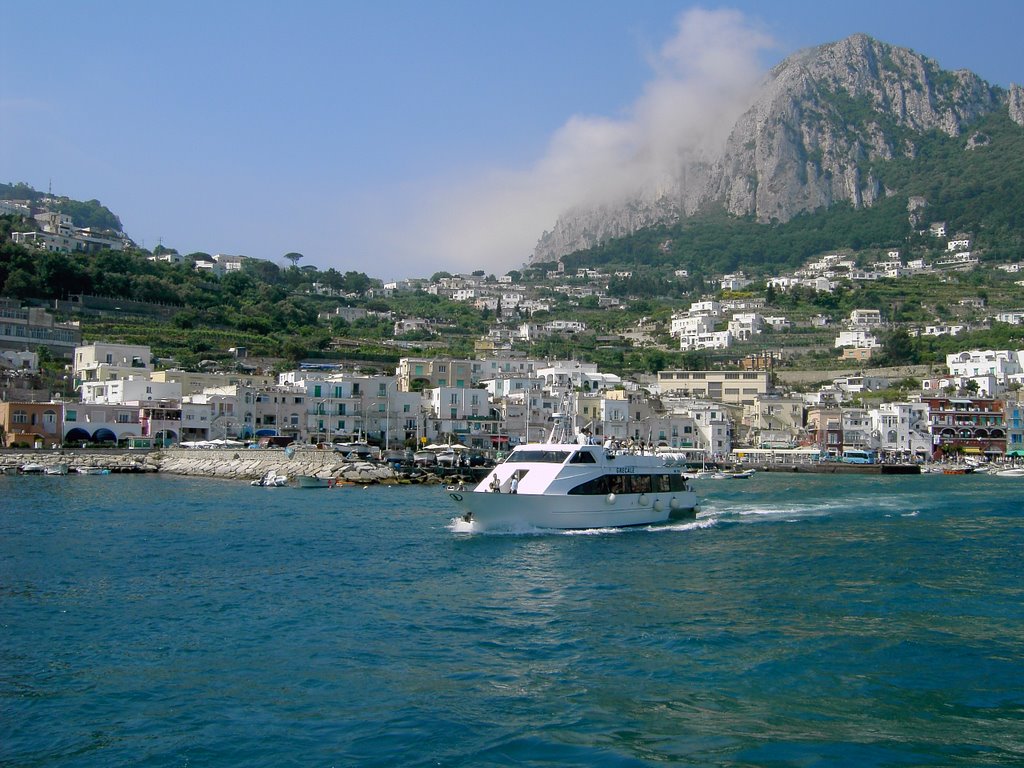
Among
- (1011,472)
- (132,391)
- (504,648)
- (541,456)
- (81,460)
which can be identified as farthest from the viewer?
(1011,472)

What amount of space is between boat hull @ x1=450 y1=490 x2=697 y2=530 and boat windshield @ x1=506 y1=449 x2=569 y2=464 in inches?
52.5

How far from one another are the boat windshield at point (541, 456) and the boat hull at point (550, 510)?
133 cm

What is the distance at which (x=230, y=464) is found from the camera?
189 ft

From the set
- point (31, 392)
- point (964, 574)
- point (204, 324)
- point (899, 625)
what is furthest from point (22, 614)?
point (204, 324)

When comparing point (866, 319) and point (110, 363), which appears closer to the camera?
point (110, 363)

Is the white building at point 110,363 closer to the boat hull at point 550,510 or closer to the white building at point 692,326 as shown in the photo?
the boat hull at point 550,510

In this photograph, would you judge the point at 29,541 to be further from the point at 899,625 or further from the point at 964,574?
the point at 964,574

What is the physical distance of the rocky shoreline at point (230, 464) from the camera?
54.6 metres

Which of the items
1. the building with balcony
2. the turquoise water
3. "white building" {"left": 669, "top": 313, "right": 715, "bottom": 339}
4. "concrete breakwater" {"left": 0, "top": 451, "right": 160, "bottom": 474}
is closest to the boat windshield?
the turquoise water

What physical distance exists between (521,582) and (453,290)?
6515 inches

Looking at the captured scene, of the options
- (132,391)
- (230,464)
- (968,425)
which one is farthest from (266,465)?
(968,425)

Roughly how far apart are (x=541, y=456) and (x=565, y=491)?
1.54 meters

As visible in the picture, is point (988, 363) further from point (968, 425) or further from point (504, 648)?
point (504, 648)

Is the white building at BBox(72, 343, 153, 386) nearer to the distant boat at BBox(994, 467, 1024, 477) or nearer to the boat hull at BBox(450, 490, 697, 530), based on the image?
the boat hull at BBox(450, 490, 697, 530)
